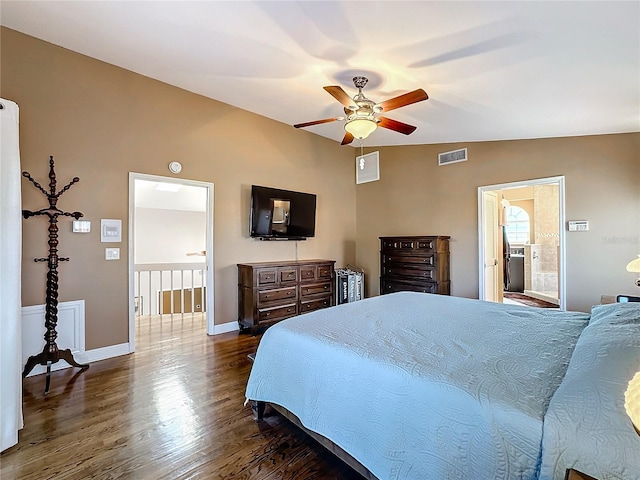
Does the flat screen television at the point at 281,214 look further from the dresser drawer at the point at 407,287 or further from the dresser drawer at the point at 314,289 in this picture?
the dresser drawer at the point at 407,287

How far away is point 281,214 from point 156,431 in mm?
3262

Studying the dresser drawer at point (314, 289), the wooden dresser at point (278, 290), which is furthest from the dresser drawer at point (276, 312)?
the dresser drawer at point (314, 289)

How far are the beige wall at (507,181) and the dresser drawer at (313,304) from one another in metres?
1.38

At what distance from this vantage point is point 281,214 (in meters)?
4.80

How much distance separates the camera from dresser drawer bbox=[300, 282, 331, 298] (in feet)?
15.2

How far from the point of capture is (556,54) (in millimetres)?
2352

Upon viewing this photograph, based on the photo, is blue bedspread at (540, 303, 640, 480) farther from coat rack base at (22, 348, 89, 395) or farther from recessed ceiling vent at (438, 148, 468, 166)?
recessed ceiling vent at (438, 148, 468, 166)

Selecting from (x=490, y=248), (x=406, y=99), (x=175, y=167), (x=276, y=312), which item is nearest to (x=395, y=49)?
(x=406, y=99)

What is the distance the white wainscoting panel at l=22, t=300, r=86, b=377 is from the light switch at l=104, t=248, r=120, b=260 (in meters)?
0.52

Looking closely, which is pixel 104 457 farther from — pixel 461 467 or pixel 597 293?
pixel 597 293

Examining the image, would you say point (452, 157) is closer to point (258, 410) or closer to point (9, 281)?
point (258, 410)

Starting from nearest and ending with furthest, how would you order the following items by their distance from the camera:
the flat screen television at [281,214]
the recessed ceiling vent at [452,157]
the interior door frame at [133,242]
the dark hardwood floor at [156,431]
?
the dark hardwood floor at [156,431], the interior door frame at [133,242], the flat screen television at [281,214], the recessed ceiling vent at [452,157]

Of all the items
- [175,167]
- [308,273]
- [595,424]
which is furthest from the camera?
[308,273]

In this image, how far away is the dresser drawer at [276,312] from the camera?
4.15 metres
